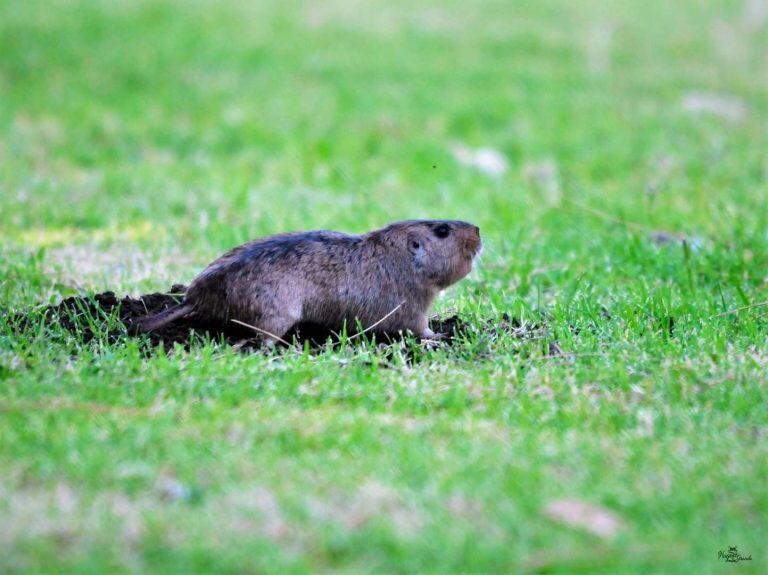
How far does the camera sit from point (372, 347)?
523 cm

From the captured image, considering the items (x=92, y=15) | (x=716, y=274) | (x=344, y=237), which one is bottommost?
(x=716, y=274)

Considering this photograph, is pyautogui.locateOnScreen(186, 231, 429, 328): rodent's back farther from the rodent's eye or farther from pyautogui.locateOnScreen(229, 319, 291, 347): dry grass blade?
the rodent's eye

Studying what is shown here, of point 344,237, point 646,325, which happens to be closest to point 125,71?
point 344,237

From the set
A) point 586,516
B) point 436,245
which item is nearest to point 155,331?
point 436,245

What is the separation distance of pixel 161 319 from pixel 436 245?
1447 millimetres

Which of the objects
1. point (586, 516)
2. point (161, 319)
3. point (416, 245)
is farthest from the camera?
point (416, 245)

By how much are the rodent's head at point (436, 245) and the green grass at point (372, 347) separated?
0.37m

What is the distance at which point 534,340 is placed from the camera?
530 cm

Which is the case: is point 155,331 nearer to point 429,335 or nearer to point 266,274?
point 266,274

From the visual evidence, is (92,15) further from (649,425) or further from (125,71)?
(649,425)

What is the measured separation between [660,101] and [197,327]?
10418 mm

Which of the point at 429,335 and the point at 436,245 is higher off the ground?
the point at 436,245

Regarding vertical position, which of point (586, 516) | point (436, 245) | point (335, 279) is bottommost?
point (586, 516)

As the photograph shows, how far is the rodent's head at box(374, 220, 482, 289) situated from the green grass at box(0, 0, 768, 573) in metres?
0.37
